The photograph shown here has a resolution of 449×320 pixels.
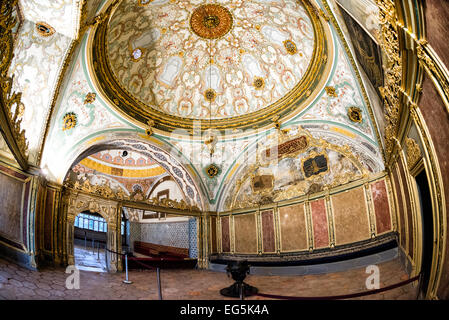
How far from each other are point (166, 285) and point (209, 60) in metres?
8.93

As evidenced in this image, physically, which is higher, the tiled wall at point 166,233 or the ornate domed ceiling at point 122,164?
the ornate domed ceiling at point 122,164

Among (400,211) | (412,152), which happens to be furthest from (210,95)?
(412,152)

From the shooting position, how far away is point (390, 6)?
4492mm

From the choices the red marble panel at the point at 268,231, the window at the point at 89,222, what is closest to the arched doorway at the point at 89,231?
the window at the point at 89,222

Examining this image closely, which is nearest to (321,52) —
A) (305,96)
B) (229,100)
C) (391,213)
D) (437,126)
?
(305,96)

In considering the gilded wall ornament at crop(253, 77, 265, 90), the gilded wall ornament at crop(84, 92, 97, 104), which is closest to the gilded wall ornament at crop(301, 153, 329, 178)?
the gilded wall ornament at crop(253, 77, 265, 90)

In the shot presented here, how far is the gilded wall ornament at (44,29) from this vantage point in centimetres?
745

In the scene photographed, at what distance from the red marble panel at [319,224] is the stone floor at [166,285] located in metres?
1.73

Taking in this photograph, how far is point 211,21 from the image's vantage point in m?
11.8

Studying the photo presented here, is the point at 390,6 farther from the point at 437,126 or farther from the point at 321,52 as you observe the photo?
the point at 321,52

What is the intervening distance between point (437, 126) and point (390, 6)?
1.89m

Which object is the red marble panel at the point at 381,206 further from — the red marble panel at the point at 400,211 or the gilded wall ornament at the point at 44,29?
the gilded wall ornament at the point at 44,29
